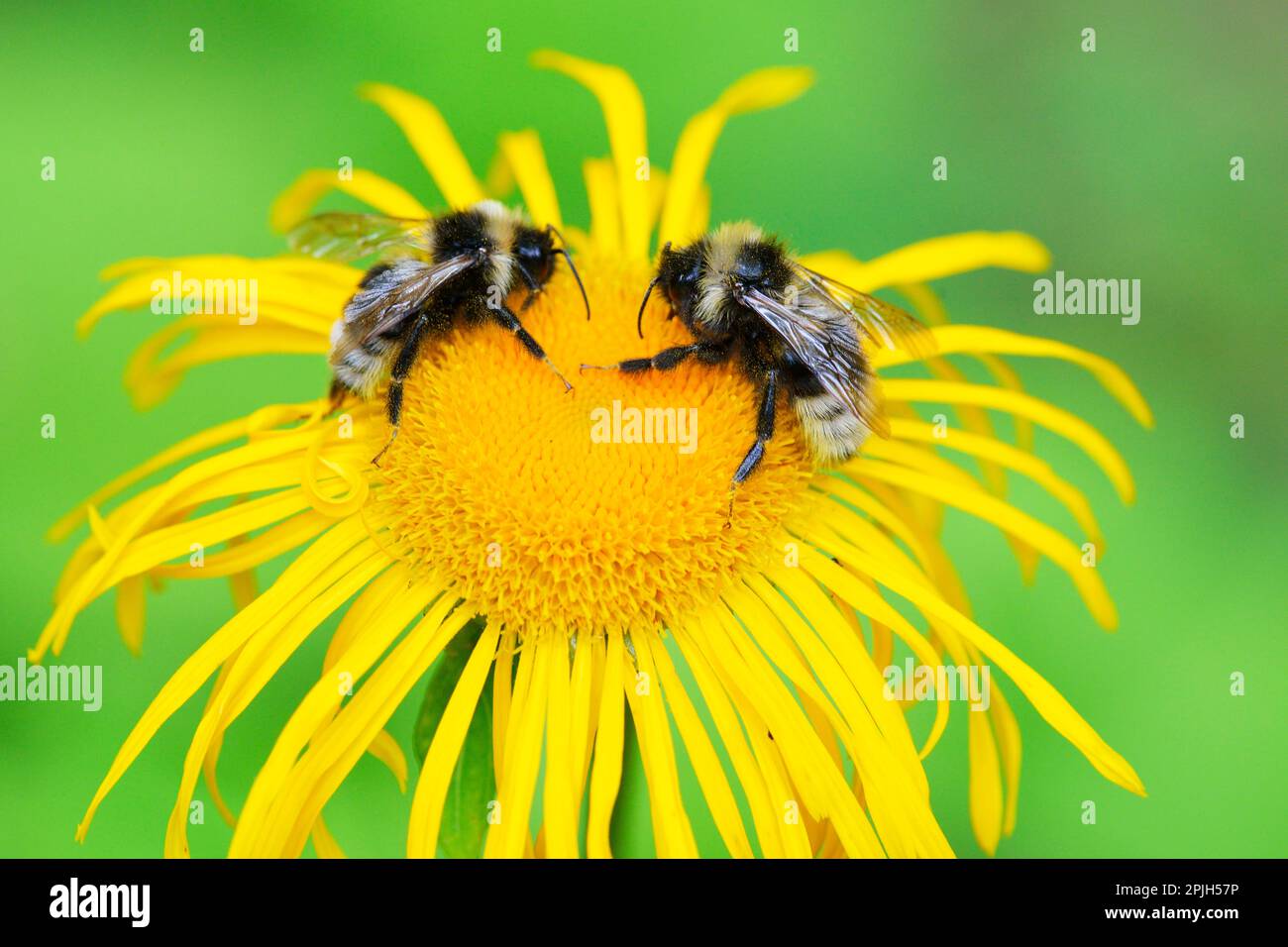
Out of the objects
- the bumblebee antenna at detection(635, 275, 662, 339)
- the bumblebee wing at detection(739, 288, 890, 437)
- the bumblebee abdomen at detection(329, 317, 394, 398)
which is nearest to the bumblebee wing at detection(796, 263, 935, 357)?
the bumblebee wing at detection(739, 288, 890, 437)

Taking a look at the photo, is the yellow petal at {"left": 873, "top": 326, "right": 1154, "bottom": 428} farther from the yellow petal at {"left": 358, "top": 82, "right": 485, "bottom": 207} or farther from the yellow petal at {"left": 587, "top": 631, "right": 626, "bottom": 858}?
the yellow petal at {"left": 358, "top": 82, "right": 485, "bottom": 207}

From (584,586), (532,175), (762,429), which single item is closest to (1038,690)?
(762,429)

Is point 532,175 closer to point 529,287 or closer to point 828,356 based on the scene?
point 529,287

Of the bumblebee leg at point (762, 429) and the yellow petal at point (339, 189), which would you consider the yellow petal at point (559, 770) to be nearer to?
the bumblebee leg at point (762, 429)

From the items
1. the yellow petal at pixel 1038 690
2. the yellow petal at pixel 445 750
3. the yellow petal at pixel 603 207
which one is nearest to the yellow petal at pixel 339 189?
the yellow petal at pixel 603 207
